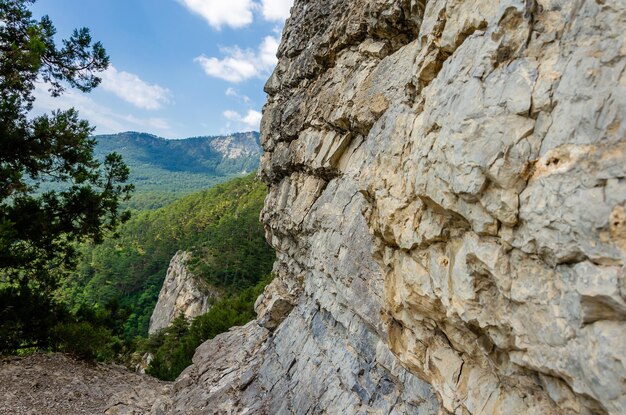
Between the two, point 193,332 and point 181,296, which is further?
point 181,296

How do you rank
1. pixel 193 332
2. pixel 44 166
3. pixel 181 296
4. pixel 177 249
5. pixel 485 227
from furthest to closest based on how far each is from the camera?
pixel 177 249 → pixel 181 296 → pixel 193 332 → pixel 44 166 → pixel 485 227

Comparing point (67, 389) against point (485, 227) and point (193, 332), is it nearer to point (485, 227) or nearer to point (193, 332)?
point (485, 227)

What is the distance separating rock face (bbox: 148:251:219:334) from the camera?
192ft

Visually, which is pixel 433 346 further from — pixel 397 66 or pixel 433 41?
pixel 397 66

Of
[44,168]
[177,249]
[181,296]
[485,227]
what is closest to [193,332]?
[44,168]

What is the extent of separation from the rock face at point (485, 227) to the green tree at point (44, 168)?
997 cm

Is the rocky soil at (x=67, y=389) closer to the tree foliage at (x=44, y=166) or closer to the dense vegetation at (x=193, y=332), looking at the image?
the tree foliage at (x=44, y=166)

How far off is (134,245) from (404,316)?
111m

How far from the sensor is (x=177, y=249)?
89375 mm

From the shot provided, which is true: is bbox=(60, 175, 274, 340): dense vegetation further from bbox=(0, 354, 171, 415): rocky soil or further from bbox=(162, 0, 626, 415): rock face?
bbox=(162, 0, 626, 415): rock face

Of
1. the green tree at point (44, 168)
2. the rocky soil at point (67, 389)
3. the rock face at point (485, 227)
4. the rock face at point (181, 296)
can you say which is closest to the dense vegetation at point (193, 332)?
the rocky soil at point (67, 389)

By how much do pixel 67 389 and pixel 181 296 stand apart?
4807 cm

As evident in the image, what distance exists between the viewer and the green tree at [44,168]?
12.4m

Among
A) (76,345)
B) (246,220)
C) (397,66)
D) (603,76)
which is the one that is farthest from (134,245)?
(603,76)
